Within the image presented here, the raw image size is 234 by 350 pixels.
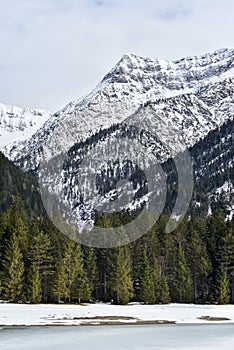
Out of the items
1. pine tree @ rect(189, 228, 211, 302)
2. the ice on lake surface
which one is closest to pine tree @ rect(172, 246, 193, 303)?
pine tree @ rect(189, 228, 211, 302)

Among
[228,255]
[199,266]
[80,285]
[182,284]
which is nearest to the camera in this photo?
[80,285]

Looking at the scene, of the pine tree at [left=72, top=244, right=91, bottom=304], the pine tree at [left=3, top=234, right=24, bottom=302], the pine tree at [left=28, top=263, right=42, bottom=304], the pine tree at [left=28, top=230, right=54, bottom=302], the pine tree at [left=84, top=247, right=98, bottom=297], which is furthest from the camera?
the pine tree at [left=84, top=247, right=98, bottom=297]

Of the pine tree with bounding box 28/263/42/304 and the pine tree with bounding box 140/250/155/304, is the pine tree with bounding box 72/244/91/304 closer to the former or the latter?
the pine tree with bounding box 28/263/42/304

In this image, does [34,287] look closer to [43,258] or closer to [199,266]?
[43,258]

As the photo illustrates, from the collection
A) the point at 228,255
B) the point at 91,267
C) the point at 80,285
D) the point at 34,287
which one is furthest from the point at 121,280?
the point at 228,255

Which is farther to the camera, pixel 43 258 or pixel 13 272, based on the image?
pixel 43 258

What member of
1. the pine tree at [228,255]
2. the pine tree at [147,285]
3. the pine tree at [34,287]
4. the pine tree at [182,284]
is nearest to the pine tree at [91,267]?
the pine tree at [147,285]

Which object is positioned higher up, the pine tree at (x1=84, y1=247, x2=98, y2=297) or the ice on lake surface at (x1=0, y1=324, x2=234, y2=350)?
the pine tree at (x1=84, y1=247, x2=98, y2=297)

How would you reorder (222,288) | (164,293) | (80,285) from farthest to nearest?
(222,288) < (164,293) < (80,285)
